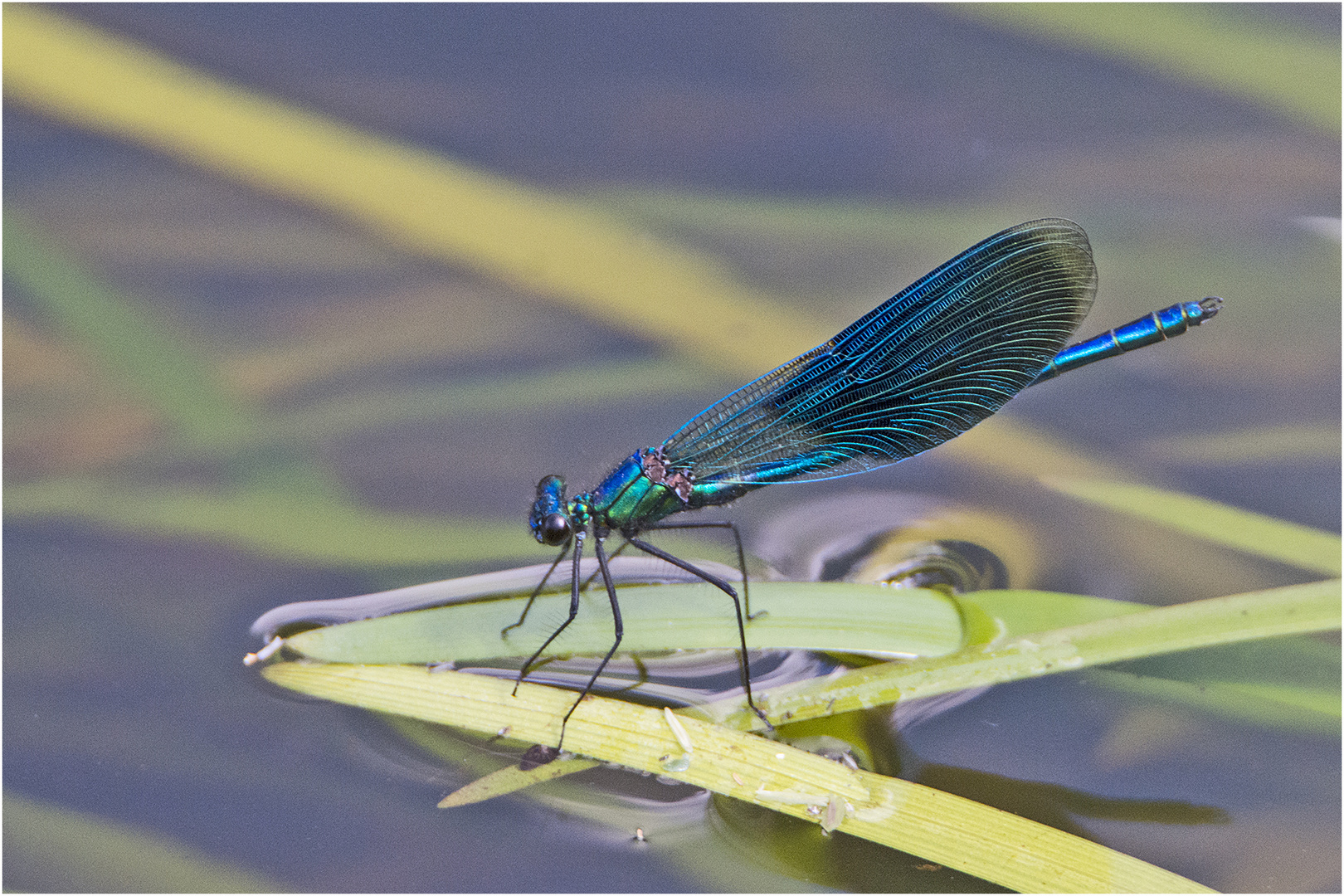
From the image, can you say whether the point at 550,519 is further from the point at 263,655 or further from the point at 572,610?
the point at 263,655

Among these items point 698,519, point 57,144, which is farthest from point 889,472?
point 57,144

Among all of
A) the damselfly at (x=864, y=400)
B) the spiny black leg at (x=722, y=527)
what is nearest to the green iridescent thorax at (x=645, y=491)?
the damselfly at (x=864, y=400)

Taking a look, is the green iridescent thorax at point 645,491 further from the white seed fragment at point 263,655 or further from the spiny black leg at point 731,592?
the white seed fragment at point 263,655

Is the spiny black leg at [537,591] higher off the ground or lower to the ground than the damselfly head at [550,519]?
lower

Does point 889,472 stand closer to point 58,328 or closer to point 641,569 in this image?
point 641,569

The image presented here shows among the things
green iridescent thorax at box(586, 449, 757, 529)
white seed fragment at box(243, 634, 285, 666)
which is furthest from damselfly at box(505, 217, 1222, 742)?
white seed fragment at box(243, 634, 285, 666)

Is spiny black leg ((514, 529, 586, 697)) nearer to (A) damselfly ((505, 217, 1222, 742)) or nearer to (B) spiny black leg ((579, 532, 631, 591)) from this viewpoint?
(A) damselfly ((505, 217, 1222, 742))

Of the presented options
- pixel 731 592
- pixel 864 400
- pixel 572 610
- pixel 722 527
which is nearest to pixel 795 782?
pixel 731 592

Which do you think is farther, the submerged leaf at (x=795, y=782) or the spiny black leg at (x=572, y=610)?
the spiny black leg at (x=572, y=610)
